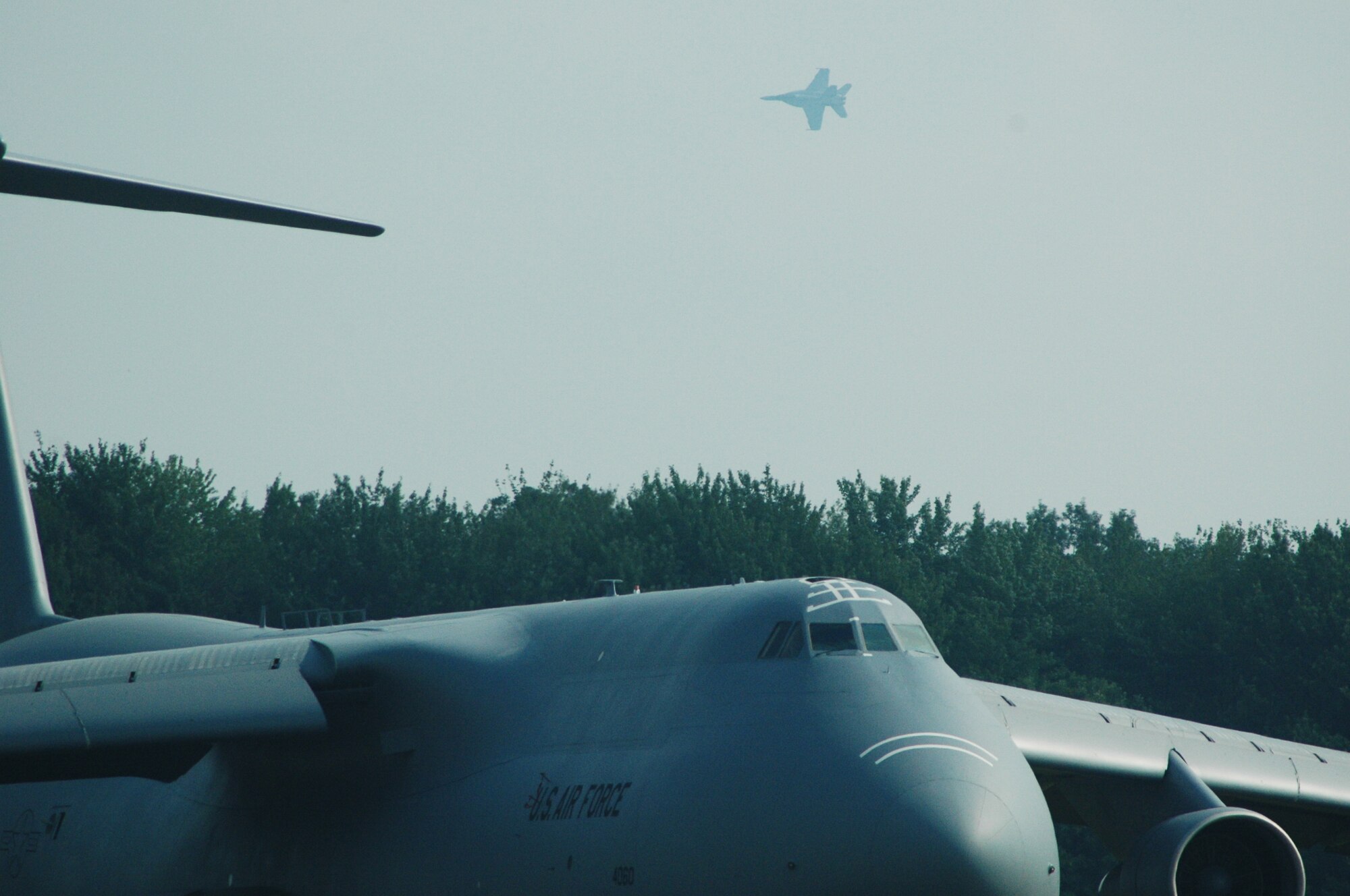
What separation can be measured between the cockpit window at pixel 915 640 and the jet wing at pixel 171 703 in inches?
199

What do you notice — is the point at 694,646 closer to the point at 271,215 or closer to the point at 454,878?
the point at 454,878

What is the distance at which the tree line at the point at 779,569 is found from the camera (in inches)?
1754

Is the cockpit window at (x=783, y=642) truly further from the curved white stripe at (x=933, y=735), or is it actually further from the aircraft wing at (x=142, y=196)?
the aircraft wing at (x=142, y=196)

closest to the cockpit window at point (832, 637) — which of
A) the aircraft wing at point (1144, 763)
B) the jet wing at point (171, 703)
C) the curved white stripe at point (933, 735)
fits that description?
the curved white stripe at point (933, 735)

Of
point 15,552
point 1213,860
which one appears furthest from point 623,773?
point 15,552

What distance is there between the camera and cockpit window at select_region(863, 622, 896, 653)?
12492 mm

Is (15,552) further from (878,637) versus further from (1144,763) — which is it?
(1144,763)

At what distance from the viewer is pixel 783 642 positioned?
12.5 m

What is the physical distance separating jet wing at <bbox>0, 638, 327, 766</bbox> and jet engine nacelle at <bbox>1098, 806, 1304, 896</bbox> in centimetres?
725

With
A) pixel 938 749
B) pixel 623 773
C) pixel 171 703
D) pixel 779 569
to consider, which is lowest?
pixel 779 569

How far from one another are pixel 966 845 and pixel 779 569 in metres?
33.2

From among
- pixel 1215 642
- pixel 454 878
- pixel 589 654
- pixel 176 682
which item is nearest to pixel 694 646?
pixel 589 654

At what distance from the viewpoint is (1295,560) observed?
152 ft

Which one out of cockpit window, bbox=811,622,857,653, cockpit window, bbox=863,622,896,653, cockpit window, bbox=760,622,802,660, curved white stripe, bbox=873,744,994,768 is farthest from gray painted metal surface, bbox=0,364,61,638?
curved white stripe, bbox=873,744,994,768
